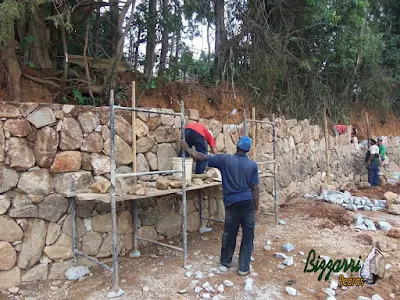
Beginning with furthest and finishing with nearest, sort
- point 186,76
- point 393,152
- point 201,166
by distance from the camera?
1. point 393,152
2. point 186,76
3. point 201,166

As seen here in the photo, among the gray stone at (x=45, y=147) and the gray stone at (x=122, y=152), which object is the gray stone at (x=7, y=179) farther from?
the gray stone at (x=122, y=152)

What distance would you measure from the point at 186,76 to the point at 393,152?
11099mm

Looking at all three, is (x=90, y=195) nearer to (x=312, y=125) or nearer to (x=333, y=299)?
(x=333, y=299)

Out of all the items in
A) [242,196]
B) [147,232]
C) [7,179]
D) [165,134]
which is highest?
[165,134]

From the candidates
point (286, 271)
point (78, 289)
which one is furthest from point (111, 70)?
point (286, 271)

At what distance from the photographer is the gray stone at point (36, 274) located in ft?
13.1

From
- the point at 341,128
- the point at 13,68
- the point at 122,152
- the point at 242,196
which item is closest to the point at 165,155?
the point at 122,152

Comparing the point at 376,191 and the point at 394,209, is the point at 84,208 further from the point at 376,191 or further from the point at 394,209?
the point at 376,191

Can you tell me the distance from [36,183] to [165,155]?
2.06 m

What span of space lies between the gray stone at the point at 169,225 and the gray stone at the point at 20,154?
2.22 metres

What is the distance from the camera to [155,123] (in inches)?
214

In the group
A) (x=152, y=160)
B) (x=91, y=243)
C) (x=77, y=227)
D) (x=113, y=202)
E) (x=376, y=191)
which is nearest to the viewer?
(x=113, y=202)

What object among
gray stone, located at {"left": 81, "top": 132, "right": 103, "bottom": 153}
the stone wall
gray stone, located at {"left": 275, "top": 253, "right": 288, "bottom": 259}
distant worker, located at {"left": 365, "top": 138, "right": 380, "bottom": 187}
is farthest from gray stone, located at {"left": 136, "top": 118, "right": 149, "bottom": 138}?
distant worker, located at {"left": 365, "top": 138, "right": 380, "bottom": 187}

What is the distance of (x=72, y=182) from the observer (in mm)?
4320
